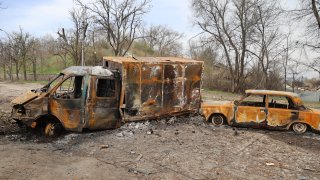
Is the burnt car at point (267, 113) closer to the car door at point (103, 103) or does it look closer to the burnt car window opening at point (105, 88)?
the car door at point (103, 103)

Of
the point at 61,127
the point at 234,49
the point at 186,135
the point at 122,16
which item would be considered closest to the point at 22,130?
the point at 61,127

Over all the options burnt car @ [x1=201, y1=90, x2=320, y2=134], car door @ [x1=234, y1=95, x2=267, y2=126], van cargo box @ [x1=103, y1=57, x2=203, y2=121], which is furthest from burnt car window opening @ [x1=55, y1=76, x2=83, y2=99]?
car door @ [x1=234, y1=95, x2=267, y2=126]

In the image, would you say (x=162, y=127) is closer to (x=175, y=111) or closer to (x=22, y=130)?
(x=175, y=111)

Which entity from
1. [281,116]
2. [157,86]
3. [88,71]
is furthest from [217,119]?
[88,71]

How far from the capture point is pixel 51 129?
1012 cm

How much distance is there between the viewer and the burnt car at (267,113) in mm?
11211

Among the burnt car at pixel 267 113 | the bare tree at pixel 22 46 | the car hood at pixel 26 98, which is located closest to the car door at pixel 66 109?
the car hood at pixel 26 98

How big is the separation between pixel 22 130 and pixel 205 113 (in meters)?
6.27

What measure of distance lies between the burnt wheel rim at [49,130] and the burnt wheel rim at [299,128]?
795cm

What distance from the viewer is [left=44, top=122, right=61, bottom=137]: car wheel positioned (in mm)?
10055

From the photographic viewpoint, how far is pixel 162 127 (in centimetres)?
1118

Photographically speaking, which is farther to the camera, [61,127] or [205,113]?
[205,113]

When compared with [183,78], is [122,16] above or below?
above

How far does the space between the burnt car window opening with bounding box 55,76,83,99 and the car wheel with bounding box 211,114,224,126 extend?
481cm
